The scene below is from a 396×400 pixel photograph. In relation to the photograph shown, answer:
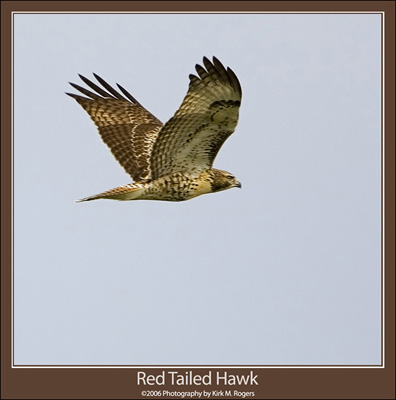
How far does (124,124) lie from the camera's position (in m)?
11.9

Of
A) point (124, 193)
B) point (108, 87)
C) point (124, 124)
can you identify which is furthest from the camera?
point (108, 87)

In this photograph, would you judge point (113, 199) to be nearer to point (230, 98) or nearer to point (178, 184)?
point (178, 184)

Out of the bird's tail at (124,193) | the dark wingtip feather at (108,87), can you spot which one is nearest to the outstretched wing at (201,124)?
the bird's tail at (124,193)

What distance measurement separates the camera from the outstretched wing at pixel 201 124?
9.77m

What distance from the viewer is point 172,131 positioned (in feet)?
33.8

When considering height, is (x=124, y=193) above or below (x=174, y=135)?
below

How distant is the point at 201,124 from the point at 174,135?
30 centimetres

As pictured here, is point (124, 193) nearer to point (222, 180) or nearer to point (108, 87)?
point (222, 180)

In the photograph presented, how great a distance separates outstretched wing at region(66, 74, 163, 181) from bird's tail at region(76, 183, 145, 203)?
344 millimetres

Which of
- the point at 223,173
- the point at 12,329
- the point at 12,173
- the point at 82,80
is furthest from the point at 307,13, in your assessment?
the point at 12,329

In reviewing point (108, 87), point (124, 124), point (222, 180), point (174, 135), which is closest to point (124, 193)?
point (174, 135)

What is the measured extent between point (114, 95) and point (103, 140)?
2.50 feet

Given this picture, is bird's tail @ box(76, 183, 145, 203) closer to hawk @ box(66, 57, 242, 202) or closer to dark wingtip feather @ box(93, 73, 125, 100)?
hawk @ box(66, 57, 242, 202)

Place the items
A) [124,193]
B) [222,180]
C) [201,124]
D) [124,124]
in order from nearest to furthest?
[201,124] < [124,193] < [222,180] < [124,124]
